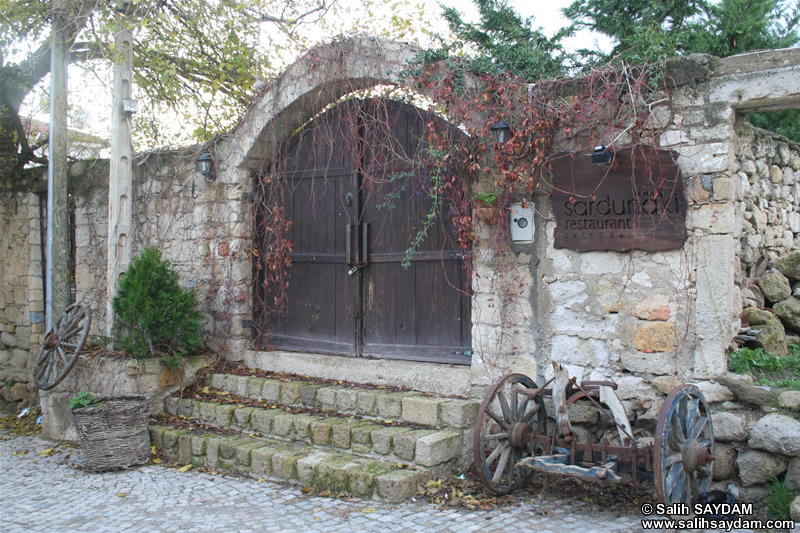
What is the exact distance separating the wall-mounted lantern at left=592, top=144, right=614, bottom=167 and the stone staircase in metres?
1.81

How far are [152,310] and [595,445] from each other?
147 inches

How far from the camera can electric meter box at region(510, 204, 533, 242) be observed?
14.4 feet

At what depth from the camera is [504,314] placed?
14.7ft

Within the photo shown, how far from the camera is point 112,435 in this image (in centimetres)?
480

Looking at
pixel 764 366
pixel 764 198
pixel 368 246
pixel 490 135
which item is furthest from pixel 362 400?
pixel 764 198

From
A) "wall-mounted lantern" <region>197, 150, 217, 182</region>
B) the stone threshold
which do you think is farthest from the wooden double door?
"wall-mounted lantern" <region>197, 150, 217, 182</region>

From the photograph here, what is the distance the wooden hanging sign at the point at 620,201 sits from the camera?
387 centimetres

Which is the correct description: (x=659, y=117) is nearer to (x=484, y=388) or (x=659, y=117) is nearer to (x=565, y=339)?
(x=565, y=339)

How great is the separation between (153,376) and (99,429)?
33.4 inches

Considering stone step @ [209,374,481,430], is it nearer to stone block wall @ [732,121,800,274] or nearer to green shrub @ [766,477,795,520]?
green shrub @ [766,477,795,520]

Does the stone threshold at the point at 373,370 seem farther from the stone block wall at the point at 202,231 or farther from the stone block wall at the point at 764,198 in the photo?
the stone block wall at the point at 764,198

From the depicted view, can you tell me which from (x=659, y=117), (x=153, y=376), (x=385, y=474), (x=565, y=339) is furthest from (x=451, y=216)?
(x=153, y=376)

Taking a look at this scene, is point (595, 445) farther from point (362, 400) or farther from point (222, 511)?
point (222, 511)

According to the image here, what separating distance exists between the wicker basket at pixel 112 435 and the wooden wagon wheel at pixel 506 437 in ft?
8.88
